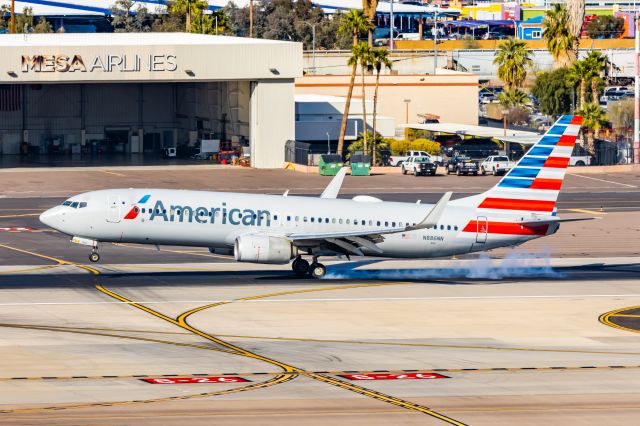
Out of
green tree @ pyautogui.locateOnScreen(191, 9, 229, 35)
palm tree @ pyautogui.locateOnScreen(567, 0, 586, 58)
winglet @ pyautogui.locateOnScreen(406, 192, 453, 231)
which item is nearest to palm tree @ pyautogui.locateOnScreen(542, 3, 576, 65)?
palm tree @ pyautogui.locateOnScreen(567, 0, 586, 58)

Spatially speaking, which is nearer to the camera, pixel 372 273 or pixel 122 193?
pixel 122 193

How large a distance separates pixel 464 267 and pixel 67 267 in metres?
21.9

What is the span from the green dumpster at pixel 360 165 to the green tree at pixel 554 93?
191 ft

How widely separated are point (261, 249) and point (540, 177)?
1463 centimetres

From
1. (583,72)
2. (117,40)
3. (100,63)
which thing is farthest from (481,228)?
(583,72)

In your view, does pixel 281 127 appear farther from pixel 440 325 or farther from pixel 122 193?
pixel 440 325

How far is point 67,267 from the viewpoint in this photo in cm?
6612

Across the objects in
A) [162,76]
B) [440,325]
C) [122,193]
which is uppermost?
[162,76]

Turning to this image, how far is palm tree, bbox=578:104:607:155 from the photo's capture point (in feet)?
437

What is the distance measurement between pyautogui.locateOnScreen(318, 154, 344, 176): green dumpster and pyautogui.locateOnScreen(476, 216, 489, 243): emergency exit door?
60922 millimetres

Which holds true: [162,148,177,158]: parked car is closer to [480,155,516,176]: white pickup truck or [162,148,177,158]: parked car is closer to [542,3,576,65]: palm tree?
[480,155,516,176]: white pickup truck

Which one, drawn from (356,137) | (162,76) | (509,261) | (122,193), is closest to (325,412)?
(122,193)

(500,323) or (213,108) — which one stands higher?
(213,108)

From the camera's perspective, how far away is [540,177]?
2411 inches
